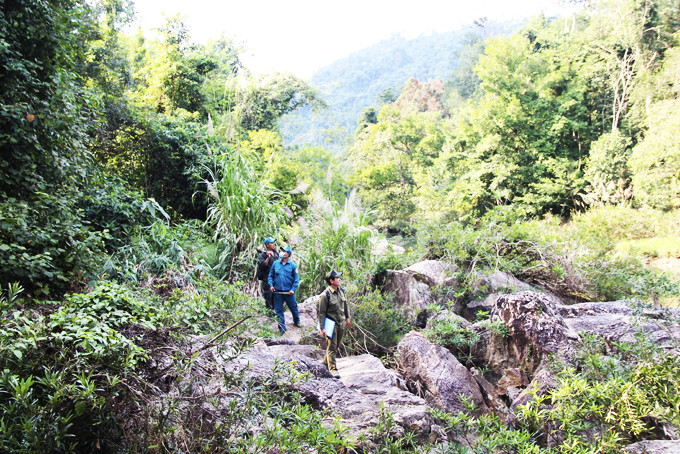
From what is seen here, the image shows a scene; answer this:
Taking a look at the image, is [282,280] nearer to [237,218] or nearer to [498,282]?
[237,218]

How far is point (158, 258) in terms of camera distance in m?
5.11

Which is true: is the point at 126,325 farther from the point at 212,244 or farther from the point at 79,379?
the point at 212,244

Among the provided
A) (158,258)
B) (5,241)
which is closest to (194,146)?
(158,258)

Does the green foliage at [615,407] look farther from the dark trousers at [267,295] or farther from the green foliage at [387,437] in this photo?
the dark trousers at [267,295]

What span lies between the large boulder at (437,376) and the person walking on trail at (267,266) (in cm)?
217

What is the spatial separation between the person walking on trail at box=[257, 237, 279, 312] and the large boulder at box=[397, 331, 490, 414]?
217cm

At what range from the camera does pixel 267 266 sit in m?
6.00

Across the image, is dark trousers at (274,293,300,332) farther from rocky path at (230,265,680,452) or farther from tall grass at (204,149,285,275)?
tall grass at (204,149,285,275)

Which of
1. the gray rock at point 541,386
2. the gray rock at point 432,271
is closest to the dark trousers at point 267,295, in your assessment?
the gray rock at point 432,271

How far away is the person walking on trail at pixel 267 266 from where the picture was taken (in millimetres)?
5945

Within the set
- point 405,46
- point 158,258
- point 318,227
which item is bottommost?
point 318,227

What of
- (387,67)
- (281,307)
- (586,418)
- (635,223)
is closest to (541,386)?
(586,418)

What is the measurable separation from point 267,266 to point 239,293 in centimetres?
82

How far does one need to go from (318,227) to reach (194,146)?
367 cm
